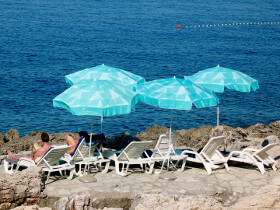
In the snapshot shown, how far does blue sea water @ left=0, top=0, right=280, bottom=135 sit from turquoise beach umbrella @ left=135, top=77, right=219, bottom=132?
39.0 ft

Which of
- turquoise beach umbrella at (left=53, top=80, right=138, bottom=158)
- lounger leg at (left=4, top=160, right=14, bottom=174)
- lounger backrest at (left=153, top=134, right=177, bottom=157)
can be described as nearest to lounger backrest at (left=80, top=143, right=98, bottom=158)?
turquoise beach umbrella at (left=53, top=80, right=138, bottom=158)

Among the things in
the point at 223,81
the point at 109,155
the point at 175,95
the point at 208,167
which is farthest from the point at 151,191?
the point at 223,81

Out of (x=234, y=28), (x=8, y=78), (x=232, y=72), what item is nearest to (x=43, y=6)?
(x=234, y=28)

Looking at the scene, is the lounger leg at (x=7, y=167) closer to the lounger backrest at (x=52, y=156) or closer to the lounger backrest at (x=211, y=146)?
the lounger backrest at (x=52, y=156)

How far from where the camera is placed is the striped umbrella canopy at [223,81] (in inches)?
582

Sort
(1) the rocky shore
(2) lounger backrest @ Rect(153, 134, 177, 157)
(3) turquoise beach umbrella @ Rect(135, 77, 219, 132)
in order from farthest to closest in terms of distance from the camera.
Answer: (2) lounger backrest @ Rect(153, 134, 177, 157) → (3) turquoise beach umbrella @ Rect(135, 77, 219, 132) → (1) the rocky shore

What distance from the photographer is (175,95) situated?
41.5 ft

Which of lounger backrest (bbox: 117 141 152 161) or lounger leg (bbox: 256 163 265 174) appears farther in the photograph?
lounger leg (bbox: 256 163 265 174)

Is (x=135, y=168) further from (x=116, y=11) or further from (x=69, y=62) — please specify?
(x=116, y=11)

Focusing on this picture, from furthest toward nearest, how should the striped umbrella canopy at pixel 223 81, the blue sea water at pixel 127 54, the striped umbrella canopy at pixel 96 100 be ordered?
the blue sea water at pixel 127 54
the striped umbrella canopy at pixel 223 81
the striped umbrella canopy at pixel 96 100

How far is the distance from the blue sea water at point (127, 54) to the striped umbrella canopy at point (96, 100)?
41.0 ft

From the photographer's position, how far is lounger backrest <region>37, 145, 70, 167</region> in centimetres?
1118

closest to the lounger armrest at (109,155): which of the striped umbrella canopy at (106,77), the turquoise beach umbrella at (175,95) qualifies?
the turquoise beach umbrella at (175,95)

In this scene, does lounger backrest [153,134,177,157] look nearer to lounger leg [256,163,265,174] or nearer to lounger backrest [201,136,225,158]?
lounger backrest [201,136,225,158]
